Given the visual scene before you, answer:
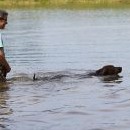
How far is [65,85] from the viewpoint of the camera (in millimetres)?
10828

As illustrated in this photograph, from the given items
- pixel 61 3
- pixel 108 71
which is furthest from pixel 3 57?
pixel 61 3

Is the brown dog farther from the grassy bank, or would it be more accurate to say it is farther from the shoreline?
the grassy bank

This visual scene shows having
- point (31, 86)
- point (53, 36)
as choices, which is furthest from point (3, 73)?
point (53, 36)

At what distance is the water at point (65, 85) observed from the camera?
744cm

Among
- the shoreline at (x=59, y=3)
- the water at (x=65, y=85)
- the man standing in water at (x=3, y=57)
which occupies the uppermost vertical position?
the man standing in water at (x=3, y=57)

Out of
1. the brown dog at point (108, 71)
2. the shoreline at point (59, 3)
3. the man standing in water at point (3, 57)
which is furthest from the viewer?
the shoreline at point (59, 3)

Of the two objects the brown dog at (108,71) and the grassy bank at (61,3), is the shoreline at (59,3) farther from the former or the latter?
the brown dog at (108,71)

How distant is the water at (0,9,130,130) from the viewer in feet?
24.4

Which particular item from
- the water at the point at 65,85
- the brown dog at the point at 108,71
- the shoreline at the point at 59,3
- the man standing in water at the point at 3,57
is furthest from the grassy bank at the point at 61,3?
the man standing in water at the point at 3,57

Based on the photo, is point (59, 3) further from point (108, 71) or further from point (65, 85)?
point (65, 85)

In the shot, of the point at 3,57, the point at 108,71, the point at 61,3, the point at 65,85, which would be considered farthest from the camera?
the point at 61,3

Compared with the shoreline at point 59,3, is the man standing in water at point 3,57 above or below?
above

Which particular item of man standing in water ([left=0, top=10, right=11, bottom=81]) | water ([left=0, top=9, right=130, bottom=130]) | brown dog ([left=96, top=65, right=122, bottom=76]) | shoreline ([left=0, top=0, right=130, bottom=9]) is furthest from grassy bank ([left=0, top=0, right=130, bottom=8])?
man standing in water ([left=0, top=10, right=11, bottom=81])

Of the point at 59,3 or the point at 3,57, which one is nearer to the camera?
the point at 3,57
